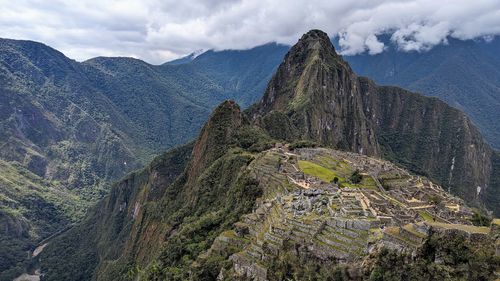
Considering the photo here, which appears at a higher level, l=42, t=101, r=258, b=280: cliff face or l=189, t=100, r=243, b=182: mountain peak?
l=189, t=100, r=243, b=182: mountain peak

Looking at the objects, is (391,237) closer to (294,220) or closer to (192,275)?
(294,220)

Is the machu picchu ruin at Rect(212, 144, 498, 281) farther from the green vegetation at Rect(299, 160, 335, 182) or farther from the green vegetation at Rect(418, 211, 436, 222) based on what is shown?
the green vegetation at Rect(299, 160, 335, 182)

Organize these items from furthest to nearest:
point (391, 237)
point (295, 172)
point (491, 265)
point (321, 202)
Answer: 1. point (295, 172)
2. point (321, 202)
3. point (391, 237)
4. point (491, 265)

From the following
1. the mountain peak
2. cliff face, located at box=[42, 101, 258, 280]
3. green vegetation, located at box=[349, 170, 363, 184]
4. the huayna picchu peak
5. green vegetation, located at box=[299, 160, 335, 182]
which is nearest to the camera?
the huayna picchu peak

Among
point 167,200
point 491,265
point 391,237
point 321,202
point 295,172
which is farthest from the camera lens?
point 167,200

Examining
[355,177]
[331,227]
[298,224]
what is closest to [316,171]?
[355,177]

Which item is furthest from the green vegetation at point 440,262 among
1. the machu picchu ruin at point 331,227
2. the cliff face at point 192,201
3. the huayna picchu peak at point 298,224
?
the cliff face at point 192,201

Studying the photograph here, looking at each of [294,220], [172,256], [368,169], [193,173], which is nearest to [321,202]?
[294,220]

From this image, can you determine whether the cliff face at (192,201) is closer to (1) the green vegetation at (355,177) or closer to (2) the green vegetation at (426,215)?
(1) the green vegetation at (355,177)

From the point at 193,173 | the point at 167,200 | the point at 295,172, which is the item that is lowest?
the point at 167,200

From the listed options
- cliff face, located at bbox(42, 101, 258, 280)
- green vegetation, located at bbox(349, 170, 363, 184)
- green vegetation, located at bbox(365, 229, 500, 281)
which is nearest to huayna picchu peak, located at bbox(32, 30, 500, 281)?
green vegetation, located at bbox(365, 229, 500, 281)

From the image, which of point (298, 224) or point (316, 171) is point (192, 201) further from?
point (298, 224)
